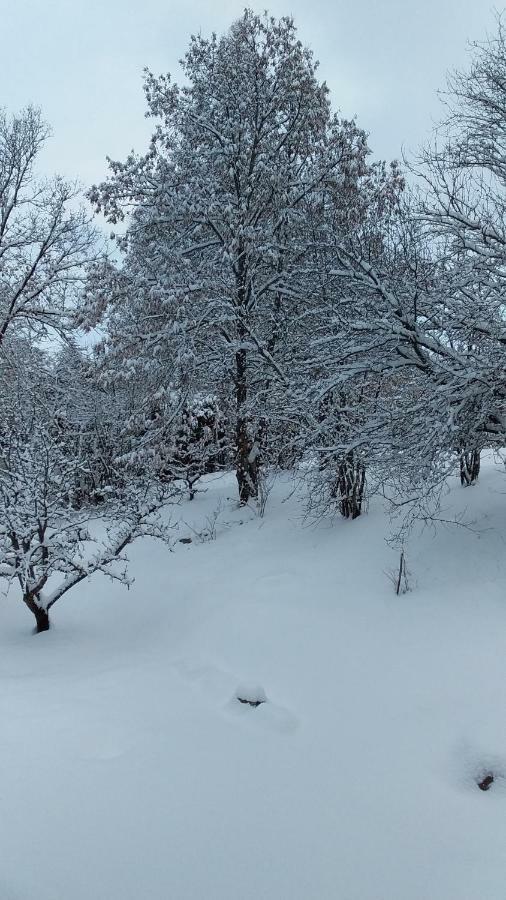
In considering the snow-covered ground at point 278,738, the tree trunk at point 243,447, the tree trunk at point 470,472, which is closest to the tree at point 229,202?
the tree trunk at point 243,447

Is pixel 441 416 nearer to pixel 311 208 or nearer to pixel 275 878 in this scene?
pixel 275 878

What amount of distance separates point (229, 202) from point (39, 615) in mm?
8309

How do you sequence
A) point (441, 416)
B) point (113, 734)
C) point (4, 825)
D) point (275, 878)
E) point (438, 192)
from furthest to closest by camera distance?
point (438, 192)
point (441, 416)
point (113, 734)
point (4, 825)
point (275, 878)

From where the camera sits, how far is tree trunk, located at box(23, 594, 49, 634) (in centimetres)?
761

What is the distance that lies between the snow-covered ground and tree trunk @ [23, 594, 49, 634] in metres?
0.20

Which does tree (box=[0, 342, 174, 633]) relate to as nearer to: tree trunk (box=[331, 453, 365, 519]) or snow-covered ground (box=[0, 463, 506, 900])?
snow-covered ground (box=[0, 463, 506, 900])

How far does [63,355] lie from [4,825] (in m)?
20.0

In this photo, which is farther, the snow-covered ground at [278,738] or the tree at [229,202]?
the tree at [229,202]

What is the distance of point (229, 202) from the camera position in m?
11.1

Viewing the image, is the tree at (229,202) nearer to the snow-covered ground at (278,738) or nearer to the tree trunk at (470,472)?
the tree trunk at (470,472)

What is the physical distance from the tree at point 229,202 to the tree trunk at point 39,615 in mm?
5235

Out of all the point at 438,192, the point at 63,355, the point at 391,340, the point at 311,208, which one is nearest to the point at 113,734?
the point at 391,340

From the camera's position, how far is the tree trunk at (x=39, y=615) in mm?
7605

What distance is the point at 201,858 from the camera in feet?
11.0
